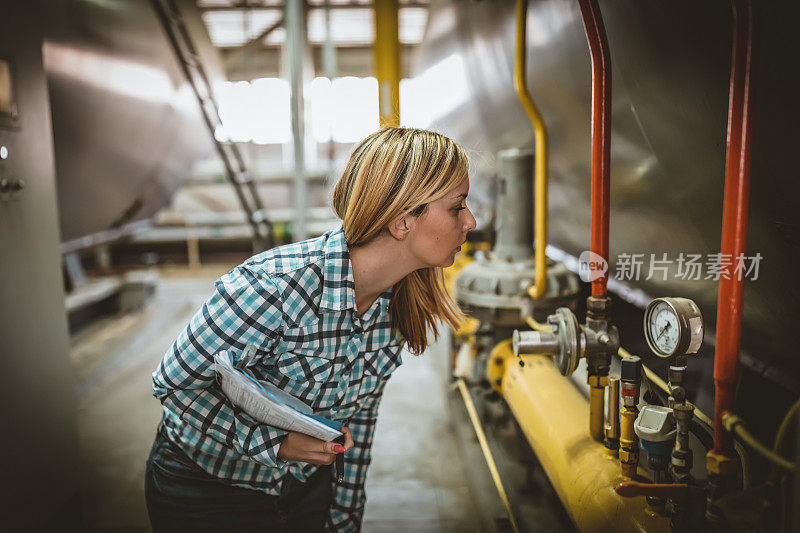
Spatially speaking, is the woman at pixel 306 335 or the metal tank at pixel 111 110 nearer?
the woman at pixel 306 335

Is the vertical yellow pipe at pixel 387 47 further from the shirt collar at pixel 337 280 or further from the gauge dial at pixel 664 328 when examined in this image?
the gauge dial at pixel 664 328

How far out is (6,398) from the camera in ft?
5.58

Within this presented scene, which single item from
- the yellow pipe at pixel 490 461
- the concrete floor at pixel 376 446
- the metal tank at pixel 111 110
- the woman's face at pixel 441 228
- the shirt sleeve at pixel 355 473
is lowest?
the concrete floor at pixel 376 446

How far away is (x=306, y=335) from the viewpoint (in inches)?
40.8

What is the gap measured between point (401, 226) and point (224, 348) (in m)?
0.39

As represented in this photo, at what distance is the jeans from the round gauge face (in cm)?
78

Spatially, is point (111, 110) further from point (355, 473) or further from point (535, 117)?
point (355, 473)

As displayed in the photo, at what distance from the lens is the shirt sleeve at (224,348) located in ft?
3.17

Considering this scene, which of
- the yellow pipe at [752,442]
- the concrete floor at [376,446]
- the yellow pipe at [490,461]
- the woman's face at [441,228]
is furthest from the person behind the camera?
the concrete floor at [376,446]

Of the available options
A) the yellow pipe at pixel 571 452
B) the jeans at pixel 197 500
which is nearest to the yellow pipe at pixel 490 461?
the yellow pipe at pixel 571 452

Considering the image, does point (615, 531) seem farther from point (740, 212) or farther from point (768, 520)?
point (740, 212)

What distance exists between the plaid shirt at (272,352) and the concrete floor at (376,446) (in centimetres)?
94

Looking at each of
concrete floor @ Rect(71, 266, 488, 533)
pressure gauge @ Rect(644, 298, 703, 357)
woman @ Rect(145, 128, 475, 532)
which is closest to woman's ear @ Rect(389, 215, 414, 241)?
woman @ Rect(145, 128, 475, 532)

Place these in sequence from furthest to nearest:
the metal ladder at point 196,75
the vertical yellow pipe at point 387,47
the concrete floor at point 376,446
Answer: the vertical yellow pipe at point 387,47
the metal ladder at point 196,75
the concrete floor at point 376,446
